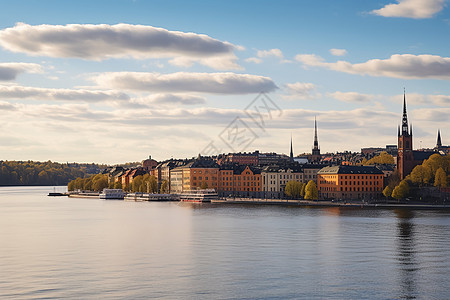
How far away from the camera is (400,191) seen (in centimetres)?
10450

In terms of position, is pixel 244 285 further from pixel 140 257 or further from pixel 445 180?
pixel 445 180

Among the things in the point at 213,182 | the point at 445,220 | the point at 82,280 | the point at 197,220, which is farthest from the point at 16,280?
the point at 213,182

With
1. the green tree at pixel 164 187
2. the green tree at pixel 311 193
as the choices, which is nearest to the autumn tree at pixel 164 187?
the green tree at pixel 164 187

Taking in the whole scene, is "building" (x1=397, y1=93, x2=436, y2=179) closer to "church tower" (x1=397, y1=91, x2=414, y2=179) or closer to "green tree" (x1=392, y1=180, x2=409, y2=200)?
"church tower" (x1=397, y1=91, x2=414, y2=179)

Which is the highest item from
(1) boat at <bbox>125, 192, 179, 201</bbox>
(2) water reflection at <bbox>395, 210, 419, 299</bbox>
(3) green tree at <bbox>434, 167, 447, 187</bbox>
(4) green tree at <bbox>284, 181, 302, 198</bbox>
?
(3) green tree at <bbox>434, 167, 447, 187</bbox>

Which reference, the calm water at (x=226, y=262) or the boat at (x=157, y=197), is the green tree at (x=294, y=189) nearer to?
the boat at (x=157, y=197)

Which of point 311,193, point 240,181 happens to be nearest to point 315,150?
point 240,181

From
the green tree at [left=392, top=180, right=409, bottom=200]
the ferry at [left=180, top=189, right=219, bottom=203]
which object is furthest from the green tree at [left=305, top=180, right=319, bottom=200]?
the ferry at [left=180, top=189, right=219, bottom=203]

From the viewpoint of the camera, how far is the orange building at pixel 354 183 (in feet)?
403

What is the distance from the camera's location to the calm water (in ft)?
98.8

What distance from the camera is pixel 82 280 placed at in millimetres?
32312

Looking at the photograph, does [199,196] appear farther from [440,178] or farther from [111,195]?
[440,178]

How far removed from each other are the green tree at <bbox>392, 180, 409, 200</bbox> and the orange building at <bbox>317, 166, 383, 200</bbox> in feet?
53.2

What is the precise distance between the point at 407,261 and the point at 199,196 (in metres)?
94.8
